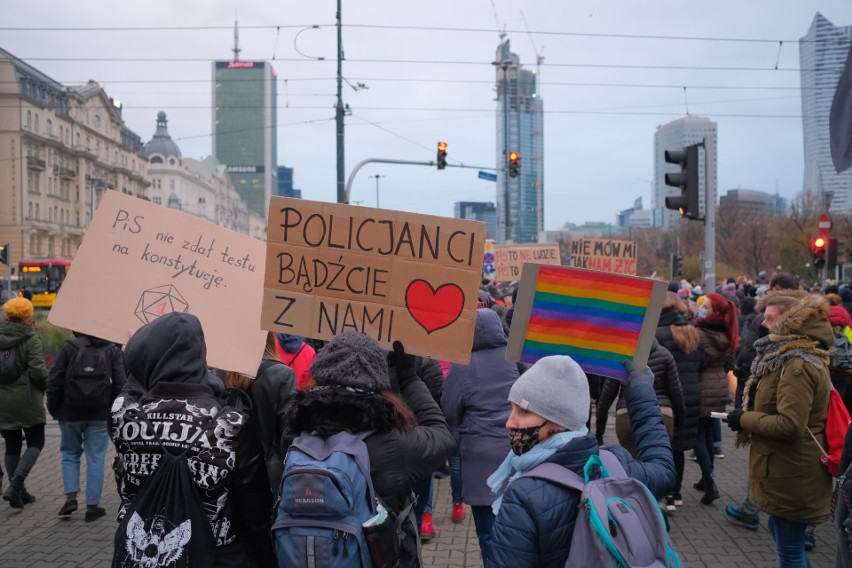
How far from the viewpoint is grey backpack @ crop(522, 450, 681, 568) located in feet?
7.39

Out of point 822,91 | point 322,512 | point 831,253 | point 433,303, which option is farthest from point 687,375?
point 822,91

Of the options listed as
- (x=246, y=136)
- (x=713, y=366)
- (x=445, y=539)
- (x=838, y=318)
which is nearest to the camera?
(x=445, y=539)

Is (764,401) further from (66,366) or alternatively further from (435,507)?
(66,366)

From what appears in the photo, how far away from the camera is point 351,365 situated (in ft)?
9.45

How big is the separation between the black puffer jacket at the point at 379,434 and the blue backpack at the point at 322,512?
0.42 feet

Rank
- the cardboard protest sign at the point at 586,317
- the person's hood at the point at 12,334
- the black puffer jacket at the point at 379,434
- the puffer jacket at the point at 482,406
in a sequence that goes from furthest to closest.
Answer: the person's hood at the point at 12,334, the puffer jacket at the point at 482,406, the cardboard protest sign at the point at 586,317, the black puffer jacket at the point at 379,434

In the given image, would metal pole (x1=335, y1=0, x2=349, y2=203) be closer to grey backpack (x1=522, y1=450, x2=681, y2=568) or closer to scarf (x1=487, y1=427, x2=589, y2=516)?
scarf (x1=487, y1=427, x2=589, y2=516)

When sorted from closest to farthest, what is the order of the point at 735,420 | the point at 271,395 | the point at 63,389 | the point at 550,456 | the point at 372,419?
the point at 550,456
the point at 372,419
the point at 271,395
the point at 735,420
the point at 63,389

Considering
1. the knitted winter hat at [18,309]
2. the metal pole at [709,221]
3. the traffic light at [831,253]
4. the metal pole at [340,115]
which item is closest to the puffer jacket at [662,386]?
the metal pole at [709,221]

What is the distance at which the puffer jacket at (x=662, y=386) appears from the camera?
19.6 ft

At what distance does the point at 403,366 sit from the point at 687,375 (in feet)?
12.1

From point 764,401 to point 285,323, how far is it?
9.21 feet

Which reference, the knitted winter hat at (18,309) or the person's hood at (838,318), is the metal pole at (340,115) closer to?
the knitted winter hat at (18,309)

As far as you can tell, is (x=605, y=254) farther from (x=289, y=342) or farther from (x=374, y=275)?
(x=374, y=275)
